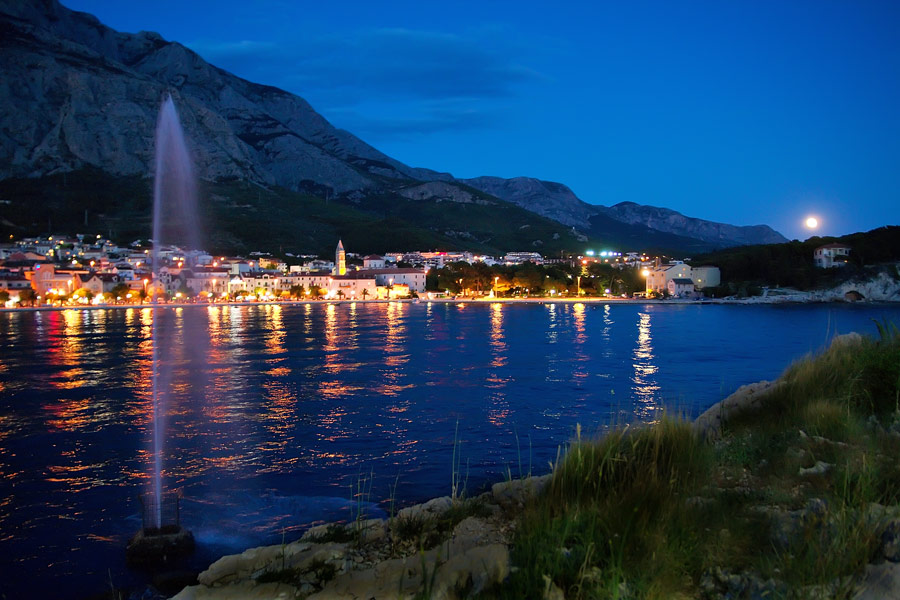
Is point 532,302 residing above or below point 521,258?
below

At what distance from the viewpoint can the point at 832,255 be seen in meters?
90.2

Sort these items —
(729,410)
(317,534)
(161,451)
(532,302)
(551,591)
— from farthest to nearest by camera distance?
(532,302) → (161,451) → (729,410) → (317,534) → (551,591)

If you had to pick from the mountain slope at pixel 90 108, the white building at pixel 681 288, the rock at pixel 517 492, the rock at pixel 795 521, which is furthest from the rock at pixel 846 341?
the mountain slope at pixel 90 108

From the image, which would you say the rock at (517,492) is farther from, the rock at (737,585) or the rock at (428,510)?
the rock at (737,585)

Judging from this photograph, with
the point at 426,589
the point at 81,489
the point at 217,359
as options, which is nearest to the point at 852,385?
the point at 426,589

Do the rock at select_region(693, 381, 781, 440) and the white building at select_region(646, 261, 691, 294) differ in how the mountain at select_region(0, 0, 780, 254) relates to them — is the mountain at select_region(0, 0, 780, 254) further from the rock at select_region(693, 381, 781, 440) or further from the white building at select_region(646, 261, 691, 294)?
the rock at select_region(693, 381, 781, 440)

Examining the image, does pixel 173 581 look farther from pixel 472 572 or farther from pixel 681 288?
pixel 681 288

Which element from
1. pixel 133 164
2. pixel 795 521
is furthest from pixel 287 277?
pixel 795 521

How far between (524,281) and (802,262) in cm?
4312

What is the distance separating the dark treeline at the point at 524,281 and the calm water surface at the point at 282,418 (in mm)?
62365

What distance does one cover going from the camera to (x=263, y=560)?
5.20 m

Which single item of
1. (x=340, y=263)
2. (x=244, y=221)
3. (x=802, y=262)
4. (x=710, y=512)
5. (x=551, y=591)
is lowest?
(x=551, y=591)

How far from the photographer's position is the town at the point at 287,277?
87.9 meters

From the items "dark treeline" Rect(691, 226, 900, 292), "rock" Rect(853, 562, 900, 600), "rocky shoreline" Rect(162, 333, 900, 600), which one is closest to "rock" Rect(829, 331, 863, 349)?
"rocky shoreline" Rect(162, 333, 900, 600)
